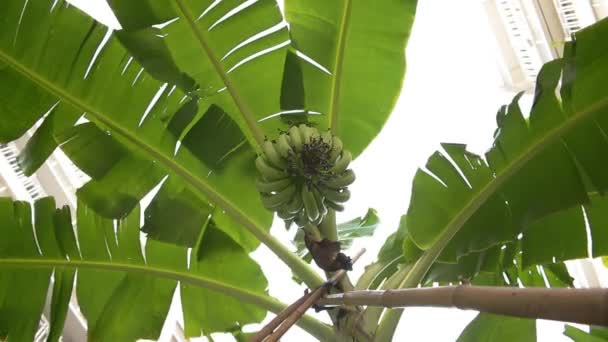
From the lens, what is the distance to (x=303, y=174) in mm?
896

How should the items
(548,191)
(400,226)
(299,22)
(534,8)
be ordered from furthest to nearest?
(534,8)
(400,226)
(299,22)
(548,191)

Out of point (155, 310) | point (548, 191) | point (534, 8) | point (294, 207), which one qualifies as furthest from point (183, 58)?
point (534, 8)

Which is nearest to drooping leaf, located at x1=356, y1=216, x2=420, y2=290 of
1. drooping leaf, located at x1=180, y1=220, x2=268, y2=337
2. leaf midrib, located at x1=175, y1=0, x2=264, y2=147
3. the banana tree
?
the banana tree

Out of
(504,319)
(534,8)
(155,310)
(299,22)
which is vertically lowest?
(155,310)

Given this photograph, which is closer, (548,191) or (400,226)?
(548,191)

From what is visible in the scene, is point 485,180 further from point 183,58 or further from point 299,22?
point 183,58

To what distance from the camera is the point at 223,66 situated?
3.28 ft

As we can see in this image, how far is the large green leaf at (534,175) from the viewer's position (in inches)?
32.5

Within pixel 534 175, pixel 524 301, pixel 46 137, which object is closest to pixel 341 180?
pixel 534 175

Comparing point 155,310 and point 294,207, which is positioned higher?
point 294,207

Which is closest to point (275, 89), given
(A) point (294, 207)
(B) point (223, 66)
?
(B) point (223, 66)

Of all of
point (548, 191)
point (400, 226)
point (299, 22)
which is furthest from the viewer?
point (400, 226)

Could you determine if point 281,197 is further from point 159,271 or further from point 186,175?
→ point 159,271

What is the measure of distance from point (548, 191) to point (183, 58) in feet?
2.26
